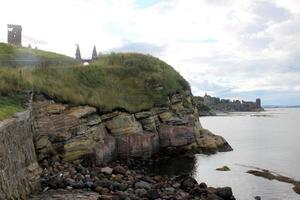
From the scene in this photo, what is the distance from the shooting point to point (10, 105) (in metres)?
31.3

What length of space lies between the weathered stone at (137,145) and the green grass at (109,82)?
3.40 meters

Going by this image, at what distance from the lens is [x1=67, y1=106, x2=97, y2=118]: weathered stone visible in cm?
4006

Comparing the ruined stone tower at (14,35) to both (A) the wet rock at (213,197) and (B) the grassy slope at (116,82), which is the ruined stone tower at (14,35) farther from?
(A) the wet rock at (213,197)

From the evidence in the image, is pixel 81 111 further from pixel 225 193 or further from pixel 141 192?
pixel 225 193

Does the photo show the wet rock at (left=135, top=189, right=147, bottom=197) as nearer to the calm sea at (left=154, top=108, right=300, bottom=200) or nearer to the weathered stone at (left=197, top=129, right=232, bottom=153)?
the calm sea at (left=154, top=108, right=300, bottom=200)

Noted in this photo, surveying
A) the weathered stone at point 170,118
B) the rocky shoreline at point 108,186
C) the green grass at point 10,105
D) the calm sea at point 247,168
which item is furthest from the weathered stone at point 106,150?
the weathered stone at point 170,118

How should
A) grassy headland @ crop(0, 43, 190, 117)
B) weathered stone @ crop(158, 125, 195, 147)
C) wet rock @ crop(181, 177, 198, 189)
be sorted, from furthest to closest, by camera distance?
weathered stone @ crop(158, 125, 195, 147) → grassy headland @ crop(0, 43, 190, 117) → wet rock @ crop(181, 177, 198, 189)

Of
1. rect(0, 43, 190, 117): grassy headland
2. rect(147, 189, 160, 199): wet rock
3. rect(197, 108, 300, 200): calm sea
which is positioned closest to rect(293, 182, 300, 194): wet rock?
rect(197, 108, 300, 200): calm sea

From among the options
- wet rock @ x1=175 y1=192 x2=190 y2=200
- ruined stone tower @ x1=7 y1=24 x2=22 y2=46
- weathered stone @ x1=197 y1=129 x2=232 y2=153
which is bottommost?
wet rock @ x1=175 y1=192 x2=190 y2=200

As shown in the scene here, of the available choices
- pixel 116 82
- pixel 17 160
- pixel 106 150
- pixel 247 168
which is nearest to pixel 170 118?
pixel 116 82

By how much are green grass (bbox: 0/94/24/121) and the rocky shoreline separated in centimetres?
492

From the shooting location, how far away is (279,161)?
55.6 metres

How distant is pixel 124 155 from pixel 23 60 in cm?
1457

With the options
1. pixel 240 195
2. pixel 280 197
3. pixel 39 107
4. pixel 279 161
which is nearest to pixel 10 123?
pixel 39 107
